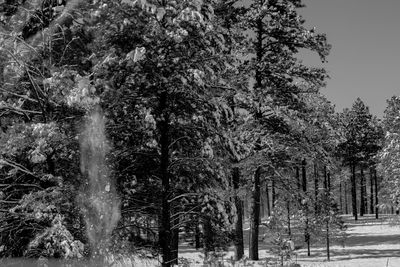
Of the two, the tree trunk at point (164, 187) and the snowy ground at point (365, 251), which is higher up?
the tree trunk at point (164, 187)

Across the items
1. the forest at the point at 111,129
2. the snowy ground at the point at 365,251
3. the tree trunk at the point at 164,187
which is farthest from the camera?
the snowy ground at the point at 365,251

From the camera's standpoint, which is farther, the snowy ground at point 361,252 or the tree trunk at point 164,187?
the snowy ground at point 361,252

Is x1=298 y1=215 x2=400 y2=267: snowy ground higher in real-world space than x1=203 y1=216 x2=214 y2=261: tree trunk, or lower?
lower

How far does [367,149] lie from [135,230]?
131ft

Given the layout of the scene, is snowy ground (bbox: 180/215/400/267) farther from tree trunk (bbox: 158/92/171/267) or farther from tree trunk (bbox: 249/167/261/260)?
tree trunk (bbox: 158/92/171/267)

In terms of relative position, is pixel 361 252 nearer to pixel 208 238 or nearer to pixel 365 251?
pixel 365 251

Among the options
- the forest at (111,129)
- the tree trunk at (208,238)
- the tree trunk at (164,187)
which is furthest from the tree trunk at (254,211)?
the tree trunk at (164,187)

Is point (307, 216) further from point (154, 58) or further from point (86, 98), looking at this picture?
point (86, 98)

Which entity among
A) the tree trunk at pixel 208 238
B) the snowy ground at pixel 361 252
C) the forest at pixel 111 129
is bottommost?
the snowy ground at pixel 361 252

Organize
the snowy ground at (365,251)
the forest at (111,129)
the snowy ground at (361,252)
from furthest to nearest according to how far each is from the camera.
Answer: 1. the snowy ground at (365,251)
2. the snowy ground at (361,252)
3. the forest at (111,129)

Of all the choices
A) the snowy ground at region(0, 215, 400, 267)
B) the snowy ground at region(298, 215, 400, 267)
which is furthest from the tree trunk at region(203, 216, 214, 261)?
the snowy ground at region(298, 215, 400, 267)

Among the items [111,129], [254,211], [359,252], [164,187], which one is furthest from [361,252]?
[111,129]

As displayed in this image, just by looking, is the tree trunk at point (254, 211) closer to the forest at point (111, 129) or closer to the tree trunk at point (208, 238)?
the forest at point (111, 129)

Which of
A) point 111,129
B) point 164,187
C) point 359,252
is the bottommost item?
point 359,252
